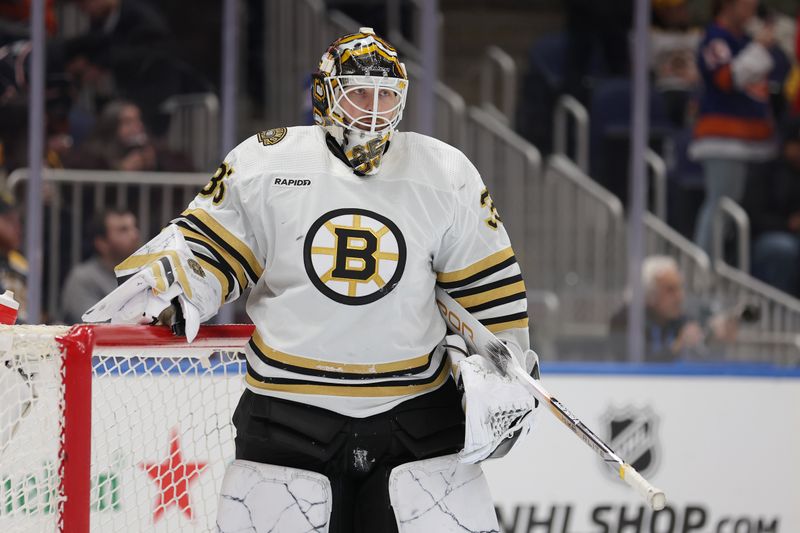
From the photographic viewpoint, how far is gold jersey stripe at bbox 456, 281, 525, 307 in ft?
7.26

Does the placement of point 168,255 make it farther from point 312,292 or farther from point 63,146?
point 63,146

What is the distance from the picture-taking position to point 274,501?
2098 millimetres

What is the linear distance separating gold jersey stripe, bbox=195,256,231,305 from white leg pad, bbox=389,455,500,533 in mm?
409

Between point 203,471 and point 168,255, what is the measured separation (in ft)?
2.16

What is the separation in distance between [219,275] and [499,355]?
1.58 feet

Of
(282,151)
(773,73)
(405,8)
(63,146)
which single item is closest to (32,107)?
(63,146)

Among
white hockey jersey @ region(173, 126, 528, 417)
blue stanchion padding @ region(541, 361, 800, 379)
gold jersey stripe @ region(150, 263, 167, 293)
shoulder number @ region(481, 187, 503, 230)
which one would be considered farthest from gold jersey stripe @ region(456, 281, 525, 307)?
blue stanchion padding @ region(541, 361, 800, 379)

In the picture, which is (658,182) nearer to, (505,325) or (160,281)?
(505,325)

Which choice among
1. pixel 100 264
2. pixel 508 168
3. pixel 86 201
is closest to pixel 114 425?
pixel 100 264

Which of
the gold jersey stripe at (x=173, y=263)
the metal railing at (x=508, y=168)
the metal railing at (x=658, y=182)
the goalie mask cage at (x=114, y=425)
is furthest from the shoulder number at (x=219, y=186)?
the metal railing at (x=658, y=182)

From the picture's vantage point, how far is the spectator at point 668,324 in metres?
4.40

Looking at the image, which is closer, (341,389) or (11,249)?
(341,389)

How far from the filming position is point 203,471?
261cm

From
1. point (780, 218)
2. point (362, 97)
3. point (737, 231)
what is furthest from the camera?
point (780, 218)
